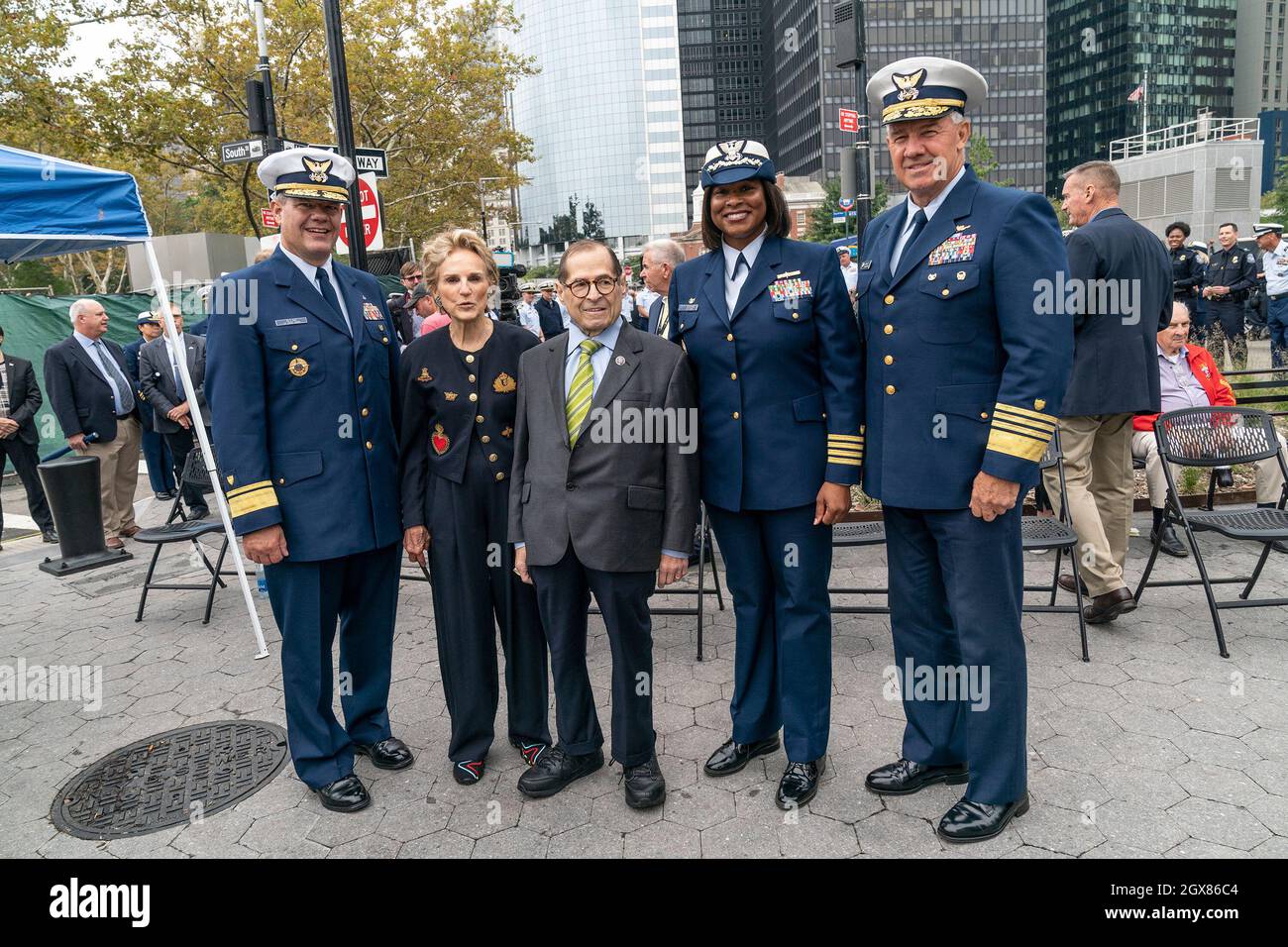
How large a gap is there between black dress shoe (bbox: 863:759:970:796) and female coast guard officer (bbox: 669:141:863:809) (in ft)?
0.76

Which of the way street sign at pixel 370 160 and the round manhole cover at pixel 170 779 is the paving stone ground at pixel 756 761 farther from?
the way street sign at pixel 370 160

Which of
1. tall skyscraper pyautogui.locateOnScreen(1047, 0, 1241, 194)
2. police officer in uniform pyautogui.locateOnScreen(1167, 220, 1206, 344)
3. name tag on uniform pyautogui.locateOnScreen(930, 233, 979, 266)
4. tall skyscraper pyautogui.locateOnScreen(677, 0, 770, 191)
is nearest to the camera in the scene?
name tag on uniform pyautogui.locateOnScreen(930, 233, 979, 266)

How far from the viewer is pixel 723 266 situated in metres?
3.36

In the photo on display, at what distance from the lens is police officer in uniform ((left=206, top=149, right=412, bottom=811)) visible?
3363mm

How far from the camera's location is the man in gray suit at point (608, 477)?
321 cm

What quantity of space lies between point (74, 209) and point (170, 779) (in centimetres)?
346

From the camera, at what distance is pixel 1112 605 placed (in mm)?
4910

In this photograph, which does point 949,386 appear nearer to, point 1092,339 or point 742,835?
point 742,835

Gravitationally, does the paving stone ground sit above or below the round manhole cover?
above

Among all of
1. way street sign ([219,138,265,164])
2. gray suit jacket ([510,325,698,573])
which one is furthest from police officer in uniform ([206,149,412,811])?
way street sign ([219,138,265,164])

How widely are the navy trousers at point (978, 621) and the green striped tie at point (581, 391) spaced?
1.21m

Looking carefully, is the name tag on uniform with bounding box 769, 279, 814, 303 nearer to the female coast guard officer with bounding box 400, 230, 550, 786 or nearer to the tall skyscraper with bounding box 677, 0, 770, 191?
the female coast guard officer with bounding box 400, 230, 550, 786

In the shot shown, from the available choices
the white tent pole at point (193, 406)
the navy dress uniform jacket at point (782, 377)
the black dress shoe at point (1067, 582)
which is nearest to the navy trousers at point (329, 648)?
the navy dress uniform jacket at point (782, 377)

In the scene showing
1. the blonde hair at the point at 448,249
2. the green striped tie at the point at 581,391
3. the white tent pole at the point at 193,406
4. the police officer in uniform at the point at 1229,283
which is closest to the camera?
the green striped tie at the point at 581,391
